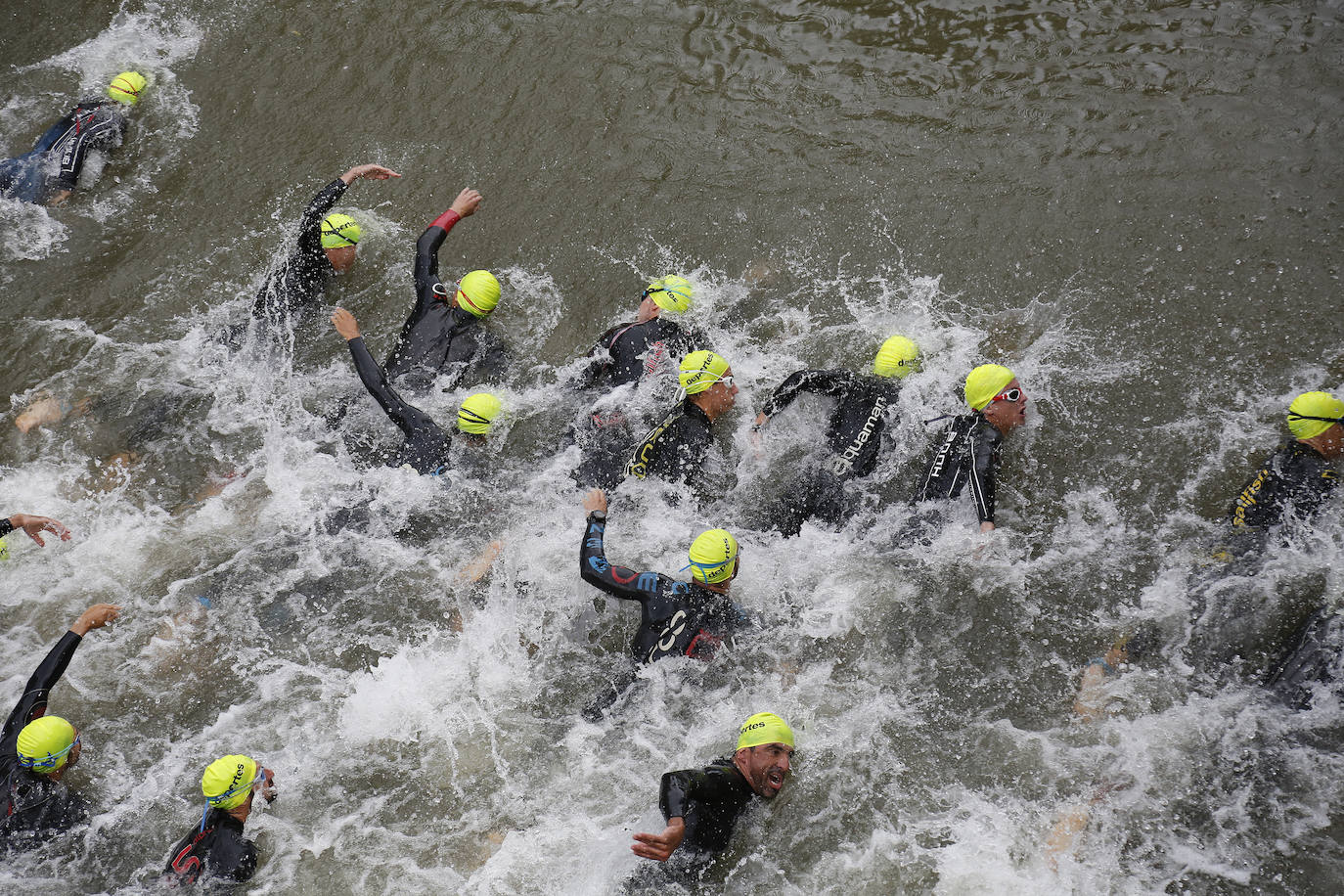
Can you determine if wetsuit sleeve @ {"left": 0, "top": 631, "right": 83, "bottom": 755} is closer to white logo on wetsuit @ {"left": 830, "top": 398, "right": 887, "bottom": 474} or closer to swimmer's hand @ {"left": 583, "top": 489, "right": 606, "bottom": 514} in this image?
swimmer's hand @ {"left": 583, "top": 489, "right": 606, "bottom": 514}

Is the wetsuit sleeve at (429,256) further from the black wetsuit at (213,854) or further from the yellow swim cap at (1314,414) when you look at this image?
the yellow swim cap at (1314,414)

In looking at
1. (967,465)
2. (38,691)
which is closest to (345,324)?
(38,691)

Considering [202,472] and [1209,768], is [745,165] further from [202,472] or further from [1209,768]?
[1209,768]

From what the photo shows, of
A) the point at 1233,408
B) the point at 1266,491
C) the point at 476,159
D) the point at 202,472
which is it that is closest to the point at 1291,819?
the point at 1266,491

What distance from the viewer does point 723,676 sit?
616 centimetres

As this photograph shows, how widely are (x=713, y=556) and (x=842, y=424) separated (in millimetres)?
1745

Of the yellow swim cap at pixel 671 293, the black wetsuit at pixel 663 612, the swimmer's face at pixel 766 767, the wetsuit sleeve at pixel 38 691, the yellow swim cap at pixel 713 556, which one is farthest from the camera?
the yellow swim cap at pixel 671 293

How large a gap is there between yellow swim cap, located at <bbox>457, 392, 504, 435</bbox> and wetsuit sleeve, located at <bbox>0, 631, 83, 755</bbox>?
2.96m

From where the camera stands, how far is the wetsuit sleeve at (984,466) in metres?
6.34

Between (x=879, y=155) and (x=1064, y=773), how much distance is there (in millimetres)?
5805

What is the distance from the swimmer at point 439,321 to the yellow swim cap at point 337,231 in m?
0.97

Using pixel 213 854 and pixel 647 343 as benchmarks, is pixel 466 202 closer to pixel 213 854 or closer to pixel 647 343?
pixel 647 343

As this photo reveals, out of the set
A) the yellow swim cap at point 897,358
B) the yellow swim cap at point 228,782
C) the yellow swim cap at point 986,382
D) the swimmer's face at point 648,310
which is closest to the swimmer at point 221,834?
the yellow swim cap at point 228,782

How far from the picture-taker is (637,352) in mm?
7609
